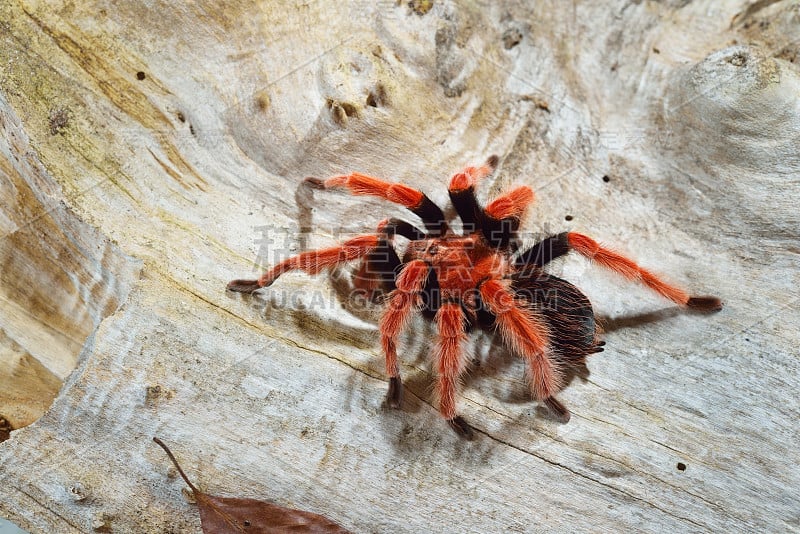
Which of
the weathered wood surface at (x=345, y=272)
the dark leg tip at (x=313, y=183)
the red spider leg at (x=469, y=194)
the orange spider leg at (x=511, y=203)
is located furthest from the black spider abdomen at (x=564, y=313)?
the dark leg tip at (x=313, y=183)

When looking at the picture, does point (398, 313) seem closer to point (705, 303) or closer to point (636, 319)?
point (636, 319)

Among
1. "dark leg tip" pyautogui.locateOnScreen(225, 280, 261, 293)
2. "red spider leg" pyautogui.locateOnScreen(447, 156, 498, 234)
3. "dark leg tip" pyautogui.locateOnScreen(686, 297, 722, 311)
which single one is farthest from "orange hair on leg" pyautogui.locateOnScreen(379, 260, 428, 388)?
"dark leg tip" pyautogui.locateOnScreen(686, 297, 722, 311)

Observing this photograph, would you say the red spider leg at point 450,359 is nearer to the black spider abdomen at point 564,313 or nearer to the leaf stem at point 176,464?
the black spider abdomen at point 564,313

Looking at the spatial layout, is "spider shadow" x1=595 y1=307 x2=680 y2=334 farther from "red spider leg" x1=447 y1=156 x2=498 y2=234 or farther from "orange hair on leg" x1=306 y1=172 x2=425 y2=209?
"orange hair on leg" x1=306 y1=172 x2=425 y2=209

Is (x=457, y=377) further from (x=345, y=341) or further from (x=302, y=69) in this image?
(x=302, y=69)

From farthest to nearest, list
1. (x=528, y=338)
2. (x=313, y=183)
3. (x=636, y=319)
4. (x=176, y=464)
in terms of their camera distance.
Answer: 1. (x=313, y=183)
2. (x=636, y=319)
3. (x=528, y=338)
4. (x=176, y=464)

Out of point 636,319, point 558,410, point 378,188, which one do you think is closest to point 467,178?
point 378,188
